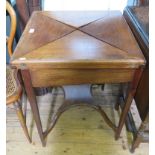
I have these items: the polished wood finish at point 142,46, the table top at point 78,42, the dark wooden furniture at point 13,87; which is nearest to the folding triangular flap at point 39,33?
the table top at point 78,42

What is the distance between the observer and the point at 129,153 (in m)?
1.30

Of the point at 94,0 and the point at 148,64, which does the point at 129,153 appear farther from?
the point at 94,0

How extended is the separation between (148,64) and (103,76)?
0.21 meters

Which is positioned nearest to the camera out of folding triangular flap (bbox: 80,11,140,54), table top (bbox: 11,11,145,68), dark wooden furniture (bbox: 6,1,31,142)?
table top (bbox: 11,11,145,68)

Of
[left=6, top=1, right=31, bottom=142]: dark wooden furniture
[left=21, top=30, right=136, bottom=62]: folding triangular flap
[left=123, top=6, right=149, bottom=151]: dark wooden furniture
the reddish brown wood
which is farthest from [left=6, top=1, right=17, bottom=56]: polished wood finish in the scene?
[left=123, top=6, right=149, bottom=151]: dark wooden furniture

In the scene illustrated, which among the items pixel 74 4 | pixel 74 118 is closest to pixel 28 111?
pixel 74 118

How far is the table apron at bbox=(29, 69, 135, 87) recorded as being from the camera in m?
0.87

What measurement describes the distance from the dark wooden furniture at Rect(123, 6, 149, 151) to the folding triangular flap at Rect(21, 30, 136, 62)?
14 cm

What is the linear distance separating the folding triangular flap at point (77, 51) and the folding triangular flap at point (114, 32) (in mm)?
44

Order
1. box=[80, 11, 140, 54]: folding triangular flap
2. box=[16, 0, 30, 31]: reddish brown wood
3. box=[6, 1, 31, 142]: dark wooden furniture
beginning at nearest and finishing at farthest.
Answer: box=[80, 11, 140, 54]: folding triangular flap, box=[6, 1, 31, 142]: dark wooden furniture, box=[16, 0, 30, 31]: reddish brown wood

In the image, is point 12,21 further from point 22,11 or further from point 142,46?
point 142,46

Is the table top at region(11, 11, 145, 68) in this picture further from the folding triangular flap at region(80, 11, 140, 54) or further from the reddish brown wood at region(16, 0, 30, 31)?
the reddish brown wood at region(16, 0, 30, 31)

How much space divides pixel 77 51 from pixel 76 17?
0.40m

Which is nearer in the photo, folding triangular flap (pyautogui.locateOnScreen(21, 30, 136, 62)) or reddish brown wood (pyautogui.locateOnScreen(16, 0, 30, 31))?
folding triangular flap (pyautogui.locateOnScreen(21, 30, 136, 62))
